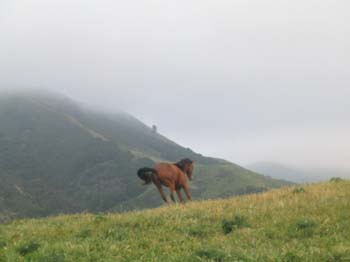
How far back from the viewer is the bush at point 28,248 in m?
12.6

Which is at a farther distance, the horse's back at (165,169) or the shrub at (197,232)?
the horse's back at (165,169)

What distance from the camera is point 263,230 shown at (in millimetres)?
13703

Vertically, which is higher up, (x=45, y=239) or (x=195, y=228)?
(x=195, y=228)

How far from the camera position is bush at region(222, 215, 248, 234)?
14383 millimetres

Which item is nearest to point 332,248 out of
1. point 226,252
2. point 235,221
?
point 226,252

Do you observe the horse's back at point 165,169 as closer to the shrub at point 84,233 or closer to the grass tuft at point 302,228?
the shrub at point 84,233


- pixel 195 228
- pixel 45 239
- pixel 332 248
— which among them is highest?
pixel 332 248

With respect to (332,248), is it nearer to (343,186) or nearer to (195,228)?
(195,228)

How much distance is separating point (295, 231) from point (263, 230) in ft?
2.93

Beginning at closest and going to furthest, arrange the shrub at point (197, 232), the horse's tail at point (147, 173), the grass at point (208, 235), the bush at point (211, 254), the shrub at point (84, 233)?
the bush at point (211, 254) < the grass at point (208, 235) < the shrub at point (197, 232) < the shrub at point (84, 233) < the horse's tail at point (147, 173)

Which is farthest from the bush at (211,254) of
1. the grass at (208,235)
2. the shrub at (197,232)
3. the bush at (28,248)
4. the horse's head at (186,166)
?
the horse's head at (186,166)

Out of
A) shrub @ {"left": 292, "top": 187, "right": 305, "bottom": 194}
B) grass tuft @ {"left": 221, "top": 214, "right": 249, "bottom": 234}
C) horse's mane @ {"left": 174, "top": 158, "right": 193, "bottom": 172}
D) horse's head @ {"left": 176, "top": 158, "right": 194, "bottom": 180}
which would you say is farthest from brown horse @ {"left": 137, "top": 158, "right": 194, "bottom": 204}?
grass tuft @ {"left": 221, "top": 214, "right": 249, "bottom": 234}

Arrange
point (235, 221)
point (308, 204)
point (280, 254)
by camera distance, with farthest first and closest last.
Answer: point (308, 204)
point (235, 221)
point (280, 254)

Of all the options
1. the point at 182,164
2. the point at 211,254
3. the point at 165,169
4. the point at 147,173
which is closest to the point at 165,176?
the point at 165,169
